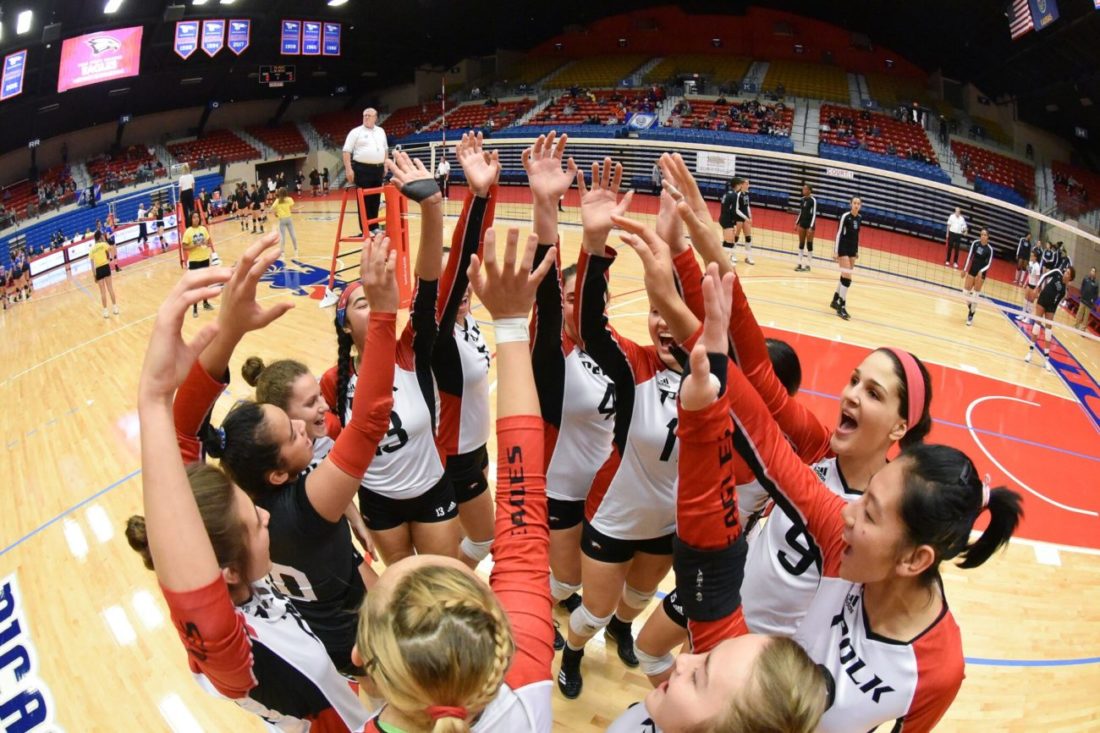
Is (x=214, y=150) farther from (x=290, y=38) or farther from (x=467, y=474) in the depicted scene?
(x=467, y=474)

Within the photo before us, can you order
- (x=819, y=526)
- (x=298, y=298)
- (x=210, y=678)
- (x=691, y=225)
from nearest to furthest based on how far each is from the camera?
(x=210, y=678), (x=819, y=526), (x=691, y=225), (x=298, y=298)

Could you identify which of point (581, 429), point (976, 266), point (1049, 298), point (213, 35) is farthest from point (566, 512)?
point (213, 35)

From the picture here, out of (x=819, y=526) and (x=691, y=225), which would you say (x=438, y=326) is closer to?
(x=691, y=225)

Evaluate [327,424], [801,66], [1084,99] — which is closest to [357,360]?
[327,424]

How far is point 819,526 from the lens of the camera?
7.23 feet

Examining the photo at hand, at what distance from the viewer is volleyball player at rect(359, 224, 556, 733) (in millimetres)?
1300

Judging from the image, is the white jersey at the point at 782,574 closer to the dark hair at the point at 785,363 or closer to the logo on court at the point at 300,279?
the dark hair at the point at 785,363

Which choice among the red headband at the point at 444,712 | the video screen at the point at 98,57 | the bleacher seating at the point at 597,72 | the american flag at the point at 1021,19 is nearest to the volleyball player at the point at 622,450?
the red headband at the point at 444,712

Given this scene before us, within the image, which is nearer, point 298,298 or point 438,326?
point 438,326

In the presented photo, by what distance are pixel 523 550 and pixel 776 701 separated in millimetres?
690

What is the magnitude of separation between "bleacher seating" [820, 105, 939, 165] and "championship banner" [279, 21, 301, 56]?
66.5 feet

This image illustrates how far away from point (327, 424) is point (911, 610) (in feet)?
9.37

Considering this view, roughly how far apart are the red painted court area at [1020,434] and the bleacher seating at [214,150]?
28139 millimetres

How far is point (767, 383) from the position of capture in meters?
2.70
